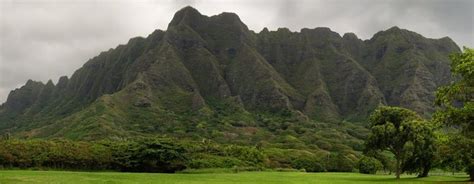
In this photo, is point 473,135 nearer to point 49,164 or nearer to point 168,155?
point 168,155

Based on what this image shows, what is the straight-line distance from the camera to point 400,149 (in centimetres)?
7444

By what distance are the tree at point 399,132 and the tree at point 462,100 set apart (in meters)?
16.9

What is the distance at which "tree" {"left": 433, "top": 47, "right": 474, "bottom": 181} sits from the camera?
4956 cm

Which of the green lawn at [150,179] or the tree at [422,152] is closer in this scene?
the green lawn at [150,179]

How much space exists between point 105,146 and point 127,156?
12288mm

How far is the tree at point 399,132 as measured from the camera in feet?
231

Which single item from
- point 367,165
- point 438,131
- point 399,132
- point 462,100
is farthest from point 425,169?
point 367,165

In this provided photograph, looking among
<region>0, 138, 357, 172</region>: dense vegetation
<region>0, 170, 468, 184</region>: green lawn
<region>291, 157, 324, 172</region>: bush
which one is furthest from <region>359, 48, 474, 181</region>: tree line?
<region>291, 157, 324, 172</region>: bush

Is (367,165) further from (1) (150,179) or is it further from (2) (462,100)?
(1) (150,179)

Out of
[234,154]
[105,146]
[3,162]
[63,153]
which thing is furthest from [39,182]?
[234,154]

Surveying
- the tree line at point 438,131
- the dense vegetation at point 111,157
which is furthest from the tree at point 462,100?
the dense vegetation at point 111,157

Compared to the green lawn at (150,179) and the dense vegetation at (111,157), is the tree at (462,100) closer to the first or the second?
the green lawn at (150,179)

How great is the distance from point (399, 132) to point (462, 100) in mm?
20467

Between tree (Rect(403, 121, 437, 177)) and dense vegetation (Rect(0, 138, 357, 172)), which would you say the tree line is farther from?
dense vegetation (Rect(0, 138, 357, 172))
